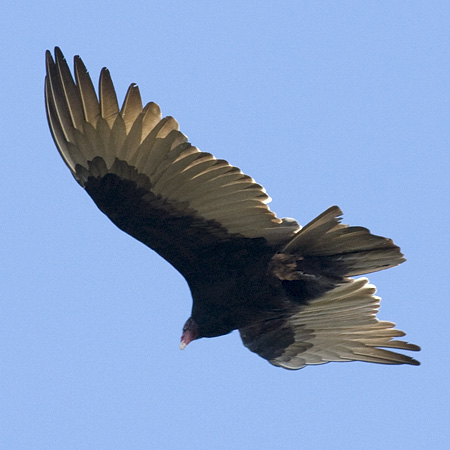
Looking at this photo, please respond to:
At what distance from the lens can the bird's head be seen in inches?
319

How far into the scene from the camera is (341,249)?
766 cm

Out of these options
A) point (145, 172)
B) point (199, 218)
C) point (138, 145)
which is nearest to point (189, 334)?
point (199, 218)

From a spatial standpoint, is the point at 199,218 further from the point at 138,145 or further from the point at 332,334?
the point at 332,334

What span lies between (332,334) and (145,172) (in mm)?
2397

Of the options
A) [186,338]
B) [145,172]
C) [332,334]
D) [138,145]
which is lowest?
[186,338]

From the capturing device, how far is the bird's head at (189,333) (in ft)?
26.6

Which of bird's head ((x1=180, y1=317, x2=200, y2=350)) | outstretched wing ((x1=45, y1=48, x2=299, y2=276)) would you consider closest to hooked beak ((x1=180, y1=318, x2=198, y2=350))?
bird's head ((x1=180, y1=317, x2=200, y2=350))

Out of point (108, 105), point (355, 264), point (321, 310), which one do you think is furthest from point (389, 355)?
point (108, 105)

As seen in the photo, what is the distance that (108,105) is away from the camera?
7203 mm

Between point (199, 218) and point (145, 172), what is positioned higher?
point (145, 172)

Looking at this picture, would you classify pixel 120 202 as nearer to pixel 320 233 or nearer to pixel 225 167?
pixel 225 167

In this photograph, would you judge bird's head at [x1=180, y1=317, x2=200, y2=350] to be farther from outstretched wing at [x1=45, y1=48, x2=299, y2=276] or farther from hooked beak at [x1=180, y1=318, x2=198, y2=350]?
outstretched wing at [x1=45, y1=48, x2=299, y2=276]

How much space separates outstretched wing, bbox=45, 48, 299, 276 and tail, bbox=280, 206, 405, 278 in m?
0.16

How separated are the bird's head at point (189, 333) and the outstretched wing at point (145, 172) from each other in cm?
79
